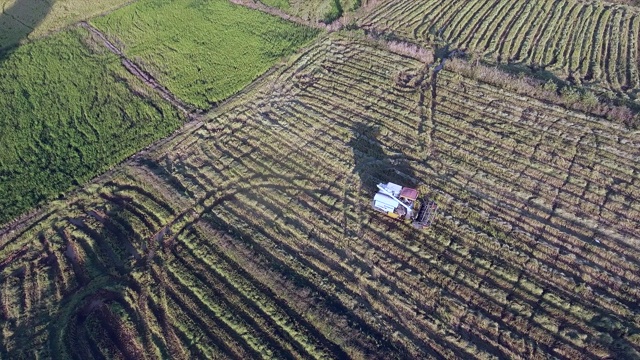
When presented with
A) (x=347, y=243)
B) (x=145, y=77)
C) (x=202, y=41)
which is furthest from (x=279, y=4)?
(x=347, y=243)

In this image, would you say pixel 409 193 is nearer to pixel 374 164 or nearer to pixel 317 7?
pixel 374 164

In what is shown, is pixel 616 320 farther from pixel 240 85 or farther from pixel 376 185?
pixel 240 85

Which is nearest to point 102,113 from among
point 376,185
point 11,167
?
point 11,167

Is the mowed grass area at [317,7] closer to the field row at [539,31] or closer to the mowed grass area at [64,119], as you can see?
the field row at [539,31]

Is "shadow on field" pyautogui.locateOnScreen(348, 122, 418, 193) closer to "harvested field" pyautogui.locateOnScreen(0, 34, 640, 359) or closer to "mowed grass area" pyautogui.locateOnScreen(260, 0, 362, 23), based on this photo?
"harvested field" pyautogui.locateOnScreen(0, 34, 640, 359)

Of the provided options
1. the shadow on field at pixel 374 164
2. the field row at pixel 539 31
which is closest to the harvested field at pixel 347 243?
the shadow on field at pixel 374 164

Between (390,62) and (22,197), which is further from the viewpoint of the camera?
(390,62)
